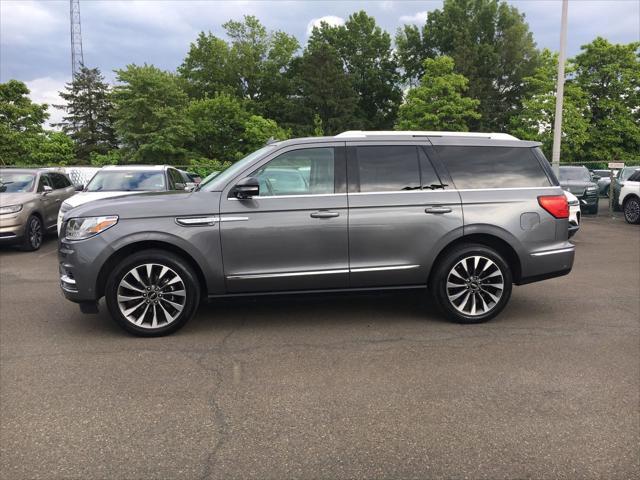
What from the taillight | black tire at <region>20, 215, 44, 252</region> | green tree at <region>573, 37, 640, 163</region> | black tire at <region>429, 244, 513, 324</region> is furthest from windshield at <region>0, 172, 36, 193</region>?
green tree at <region>573, 37, 640, 163</region>

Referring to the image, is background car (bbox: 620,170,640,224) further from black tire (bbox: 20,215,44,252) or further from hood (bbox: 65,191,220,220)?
black tire (bbox: 20,215,44,252)

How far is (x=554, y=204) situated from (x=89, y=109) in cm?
7253

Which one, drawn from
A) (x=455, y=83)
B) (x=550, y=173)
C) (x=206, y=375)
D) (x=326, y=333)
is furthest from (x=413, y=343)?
(x=455, y=83)

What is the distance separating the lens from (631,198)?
49.1 ft

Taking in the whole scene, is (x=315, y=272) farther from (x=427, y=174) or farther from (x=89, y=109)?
(x=89, y=109)

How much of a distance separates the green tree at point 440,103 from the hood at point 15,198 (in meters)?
37.4

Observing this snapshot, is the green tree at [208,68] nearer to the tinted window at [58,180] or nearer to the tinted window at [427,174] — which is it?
the tinted window at [58,180]

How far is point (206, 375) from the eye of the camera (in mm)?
4008

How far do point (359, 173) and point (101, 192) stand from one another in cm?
650

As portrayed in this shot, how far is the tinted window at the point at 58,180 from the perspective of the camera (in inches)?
485

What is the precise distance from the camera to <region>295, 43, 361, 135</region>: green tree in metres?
54.8

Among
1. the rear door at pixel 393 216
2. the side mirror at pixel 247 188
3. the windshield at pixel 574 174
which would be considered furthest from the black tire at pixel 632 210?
the side mirror at pixel 247 188

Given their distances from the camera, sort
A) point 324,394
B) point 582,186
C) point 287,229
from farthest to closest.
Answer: point 582,186, point 287,229, point 324,394

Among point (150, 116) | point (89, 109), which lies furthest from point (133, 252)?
point (89, 109)
